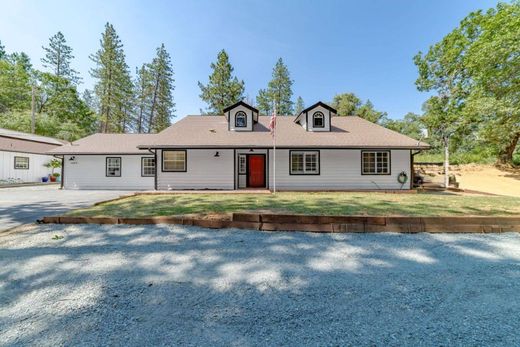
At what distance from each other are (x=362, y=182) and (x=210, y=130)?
351 inches

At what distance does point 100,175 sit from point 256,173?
9.63 m

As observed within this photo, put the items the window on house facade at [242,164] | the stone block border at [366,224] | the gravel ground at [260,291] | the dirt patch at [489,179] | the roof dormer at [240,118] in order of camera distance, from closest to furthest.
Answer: the gravel ground at [260,291]
the stone block border at [366,224]
the window on house facade at [242,164]
the roof dormer at [240,118]
the dirt patch at [489,179]

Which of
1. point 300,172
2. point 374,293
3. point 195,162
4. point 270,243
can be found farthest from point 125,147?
point 374,293

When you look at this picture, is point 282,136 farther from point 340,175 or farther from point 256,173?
point 340,175

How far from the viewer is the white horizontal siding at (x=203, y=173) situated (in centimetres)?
1196

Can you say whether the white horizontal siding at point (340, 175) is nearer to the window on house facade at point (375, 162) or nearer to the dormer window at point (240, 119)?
the window on house facade at point (375, 162)

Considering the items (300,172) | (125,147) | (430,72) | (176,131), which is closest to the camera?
(300,172)

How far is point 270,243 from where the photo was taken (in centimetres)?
401

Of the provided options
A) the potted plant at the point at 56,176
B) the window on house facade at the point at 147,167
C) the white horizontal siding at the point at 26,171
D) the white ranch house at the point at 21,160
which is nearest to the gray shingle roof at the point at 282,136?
the window on house facade at the point at 147,167

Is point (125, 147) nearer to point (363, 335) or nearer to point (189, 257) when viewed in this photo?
point (189, 257)

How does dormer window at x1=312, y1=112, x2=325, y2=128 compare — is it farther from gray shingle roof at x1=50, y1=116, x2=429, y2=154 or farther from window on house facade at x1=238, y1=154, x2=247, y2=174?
window on house facade at x1=238, y1=154, x2=247, y2=174

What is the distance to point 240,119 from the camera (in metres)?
13.4

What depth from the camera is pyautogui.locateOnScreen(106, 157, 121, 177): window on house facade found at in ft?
45.5

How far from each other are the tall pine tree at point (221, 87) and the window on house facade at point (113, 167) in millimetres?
14890
